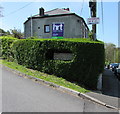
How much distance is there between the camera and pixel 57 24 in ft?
69.7

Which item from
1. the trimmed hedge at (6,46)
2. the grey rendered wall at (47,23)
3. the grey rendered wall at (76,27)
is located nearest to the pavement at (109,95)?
the trimmed hedge at (6,46)

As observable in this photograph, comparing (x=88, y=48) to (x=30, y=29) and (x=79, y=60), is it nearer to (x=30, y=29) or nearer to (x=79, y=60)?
(x=79, y=60)

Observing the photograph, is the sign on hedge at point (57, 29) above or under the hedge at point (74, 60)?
above

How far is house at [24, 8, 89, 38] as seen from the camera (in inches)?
800

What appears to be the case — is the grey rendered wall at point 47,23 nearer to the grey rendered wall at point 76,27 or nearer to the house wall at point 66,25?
the house wall at point 66,25

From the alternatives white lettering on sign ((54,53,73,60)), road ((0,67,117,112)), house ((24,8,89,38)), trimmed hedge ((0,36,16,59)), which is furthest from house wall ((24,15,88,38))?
road ((0,67,117,112))

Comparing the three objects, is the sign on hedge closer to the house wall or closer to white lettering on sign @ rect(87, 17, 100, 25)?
the house wall

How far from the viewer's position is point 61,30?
20750 mm

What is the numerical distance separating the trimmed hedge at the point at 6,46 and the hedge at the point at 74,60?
3556 mm

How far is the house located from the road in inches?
616

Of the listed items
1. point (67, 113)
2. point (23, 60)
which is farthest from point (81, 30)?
point (67, 113)

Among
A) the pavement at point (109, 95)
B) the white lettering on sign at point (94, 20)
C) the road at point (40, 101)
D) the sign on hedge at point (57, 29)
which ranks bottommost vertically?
the pavement at point (109, 95)

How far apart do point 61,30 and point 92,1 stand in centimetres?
1223

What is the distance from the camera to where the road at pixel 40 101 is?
3.95 meters
